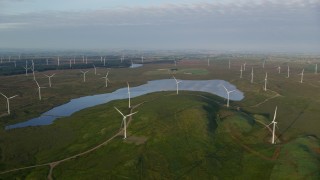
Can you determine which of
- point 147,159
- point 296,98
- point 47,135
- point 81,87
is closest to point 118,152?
point 147,159

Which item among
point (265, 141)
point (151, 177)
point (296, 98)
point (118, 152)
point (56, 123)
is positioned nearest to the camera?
point (151, 177)

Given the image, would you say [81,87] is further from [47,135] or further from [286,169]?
[286,169]

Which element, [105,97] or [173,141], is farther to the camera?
[105,97]

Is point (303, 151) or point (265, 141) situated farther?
point (265, 141)

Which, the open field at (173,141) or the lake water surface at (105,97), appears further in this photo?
the lake water surface at (105,97)

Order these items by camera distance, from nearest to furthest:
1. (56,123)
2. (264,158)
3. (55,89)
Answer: (264,158), (56,123), (55,89)

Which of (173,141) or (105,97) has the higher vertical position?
(105,97)

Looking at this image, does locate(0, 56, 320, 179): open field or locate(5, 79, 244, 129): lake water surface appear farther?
locate(5, 79, 244, 129): lake water surface
